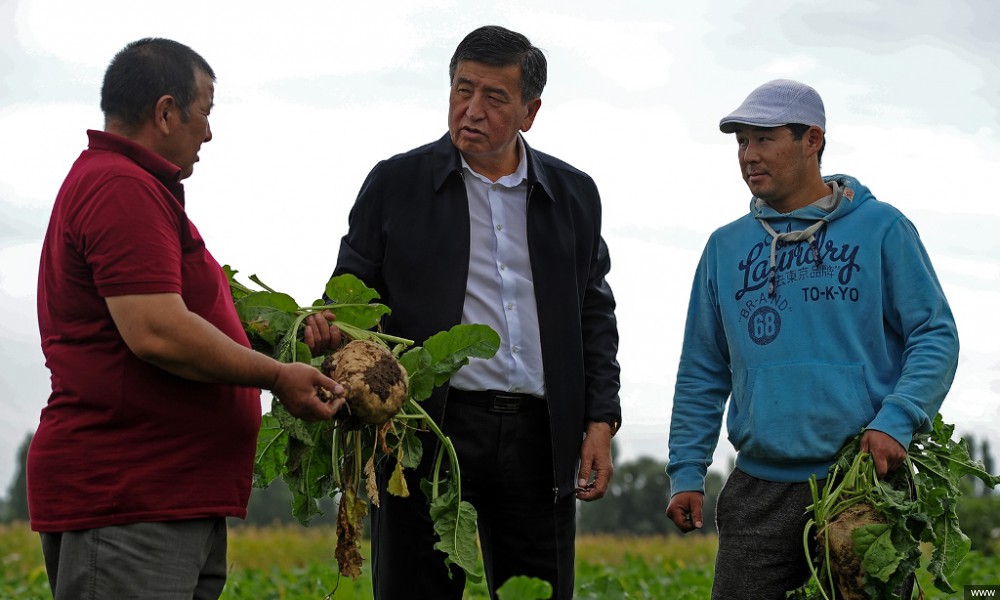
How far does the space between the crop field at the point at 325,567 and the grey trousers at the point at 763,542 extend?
1.88 m

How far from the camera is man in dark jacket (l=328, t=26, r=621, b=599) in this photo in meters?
3.70

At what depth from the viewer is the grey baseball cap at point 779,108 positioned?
12.0 ft

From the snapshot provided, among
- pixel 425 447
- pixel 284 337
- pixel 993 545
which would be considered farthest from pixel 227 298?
pixel 993 545

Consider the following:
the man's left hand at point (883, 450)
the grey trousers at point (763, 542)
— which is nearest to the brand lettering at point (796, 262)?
the man's left hand at point (883, 450)

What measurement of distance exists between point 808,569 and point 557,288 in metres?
1.18

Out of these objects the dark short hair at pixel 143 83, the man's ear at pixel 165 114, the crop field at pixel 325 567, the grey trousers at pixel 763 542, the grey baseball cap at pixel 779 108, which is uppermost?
the grey baseball cap at pixel 779 108

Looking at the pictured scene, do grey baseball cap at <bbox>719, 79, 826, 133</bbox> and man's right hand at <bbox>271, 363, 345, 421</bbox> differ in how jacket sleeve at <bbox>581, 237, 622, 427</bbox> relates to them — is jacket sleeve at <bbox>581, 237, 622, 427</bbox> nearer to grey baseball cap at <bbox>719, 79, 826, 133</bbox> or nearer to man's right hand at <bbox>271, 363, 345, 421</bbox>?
grey baseball cap at <bbox>719, 79, 826, 133</bbox>

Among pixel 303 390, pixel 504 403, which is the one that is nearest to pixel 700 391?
pixel 504 403

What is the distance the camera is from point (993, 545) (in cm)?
1330

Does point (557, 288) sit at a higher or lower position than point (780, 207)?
lower

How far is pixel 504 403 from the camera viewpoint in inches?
145

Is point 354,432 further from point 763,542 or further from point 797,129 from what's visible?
point 797,129

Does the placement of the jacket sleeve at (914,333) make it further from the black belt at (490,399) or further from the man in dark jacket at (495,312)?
the black belt at (490,399)

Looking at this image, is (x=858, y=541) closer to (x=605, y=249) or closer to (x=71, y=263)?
(x=605, y=249)
